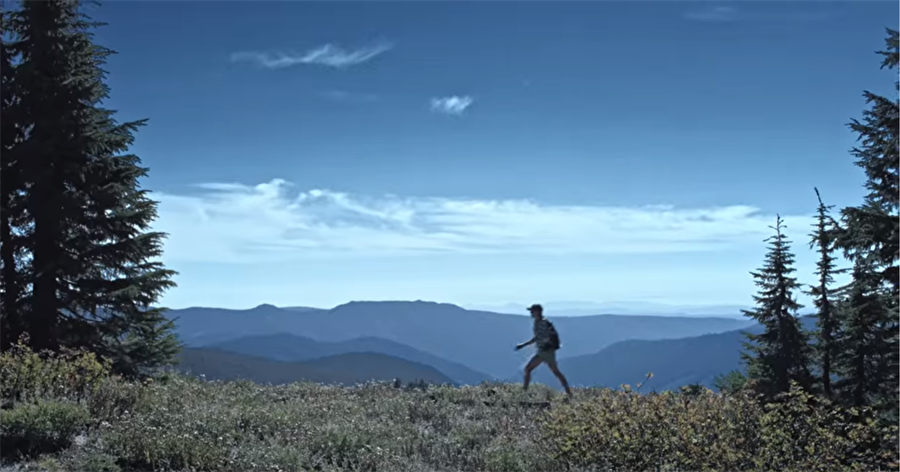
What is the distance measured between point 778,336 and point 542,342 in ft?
34.2

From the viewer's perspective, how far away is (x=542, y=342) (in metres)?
15.0

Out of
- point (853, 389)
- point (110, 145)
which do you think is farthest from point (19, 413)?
point (853, 389)

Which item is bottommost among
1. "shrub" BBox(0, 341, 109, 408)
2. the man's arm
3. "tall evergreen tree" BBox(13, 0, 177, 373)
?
"shrub" BBox(0, 341, 109, 408)

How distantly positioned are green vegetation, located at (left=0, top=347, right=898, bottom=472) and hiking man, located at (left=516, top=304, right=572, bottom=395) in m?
3.42

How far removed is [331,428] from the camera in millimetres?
9234

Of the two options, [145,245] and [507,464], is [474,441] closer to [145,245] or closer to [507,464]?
[507,464]

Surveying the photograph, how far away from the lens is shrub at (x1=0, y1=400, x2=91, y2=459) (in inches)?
301

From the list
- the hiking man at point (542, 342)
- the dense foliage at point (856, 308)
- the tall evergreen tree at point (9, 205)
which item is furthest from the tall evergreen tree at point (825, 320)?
the tall evergreen tree at point (9, 205)

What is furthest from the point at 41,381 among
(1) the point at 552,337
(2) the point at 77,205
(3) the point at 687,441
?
(1) the point at 552,337

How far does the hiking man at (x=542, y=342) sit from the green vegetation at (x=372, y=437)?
3422mm

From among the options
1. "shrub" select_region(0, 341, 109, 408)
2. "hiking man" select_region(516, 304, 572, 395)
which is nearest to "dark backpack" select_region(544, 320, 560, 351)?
"hiking man" select_region(516, 304, 572, 395)

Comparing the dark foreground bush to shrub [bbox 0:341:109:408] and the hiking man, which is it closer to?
the hiking man

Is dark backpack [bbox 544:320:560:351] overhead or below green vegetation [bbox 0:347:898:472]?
overhead

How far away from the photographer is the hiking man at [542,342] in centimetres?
1495
